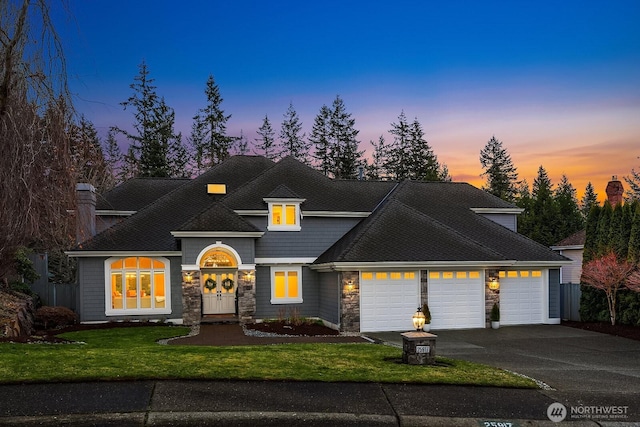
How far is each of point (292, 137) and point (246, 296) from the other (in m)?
32.8

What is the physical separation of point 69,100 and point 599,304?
62.5 feet

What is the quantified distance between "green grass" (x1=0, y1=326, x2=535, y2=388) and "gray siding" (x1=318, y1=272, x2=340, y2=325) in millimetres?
6233

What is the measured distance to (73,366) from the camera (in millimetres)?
8656

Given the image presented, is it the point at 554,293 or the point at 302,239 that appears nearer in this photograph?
the point at 554,293

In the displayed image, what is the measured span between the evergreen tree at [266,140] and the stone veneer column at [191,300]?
3213cm

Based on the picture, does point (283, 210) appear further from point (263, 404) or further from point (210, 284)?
point (263, 404)

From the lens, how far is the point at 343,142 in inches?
1945

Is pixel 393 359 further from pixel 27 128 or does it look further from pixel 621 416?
pixel 27 128

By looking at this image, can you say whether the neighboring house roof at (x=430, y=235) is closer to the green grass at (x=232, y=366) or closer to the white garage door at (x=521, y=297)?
the white garage door at (x=521, y=297)

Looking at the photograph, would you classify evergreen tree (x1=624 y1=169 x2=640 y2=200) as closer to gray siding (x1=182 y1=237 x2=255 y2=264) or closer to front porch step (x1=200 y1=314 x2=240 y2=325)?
gray siding (x1=182 y1=237 x2=255 y2=264)

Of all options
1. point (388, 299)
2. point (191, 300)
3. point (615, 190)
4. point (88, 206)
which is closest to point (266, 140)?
point (88, 206)

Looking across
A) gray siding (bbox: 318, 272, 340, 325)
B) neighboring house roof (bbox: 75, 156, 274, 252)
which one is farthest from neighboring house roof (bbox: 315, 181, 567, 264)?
neighboring house roof (bbox: 75, 156, 274, 252)

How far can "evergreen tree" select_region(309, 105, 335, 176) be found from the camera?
49.2 m

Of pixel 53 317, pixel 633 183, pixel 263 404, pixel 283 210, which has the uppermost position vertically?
pixel 633 183
